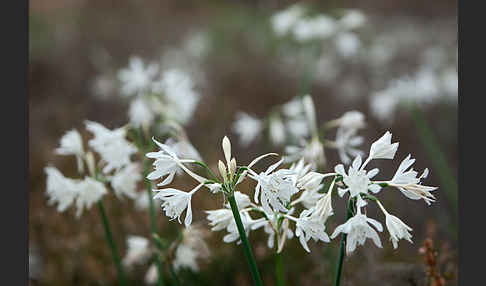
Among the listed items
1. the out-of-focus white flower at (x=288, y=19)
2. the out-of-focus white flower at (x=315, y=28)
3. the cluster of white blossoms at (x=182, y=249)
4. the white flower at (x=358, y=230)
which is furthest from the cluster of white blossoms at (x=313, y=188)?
the out-of-focus white flower at (x=288, y=19)

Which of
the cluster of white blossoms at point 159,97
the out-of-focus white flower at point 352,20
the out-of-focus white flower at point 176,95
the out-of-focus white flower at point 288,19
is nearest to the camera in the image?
the cluster of white blossoms at point 159,97

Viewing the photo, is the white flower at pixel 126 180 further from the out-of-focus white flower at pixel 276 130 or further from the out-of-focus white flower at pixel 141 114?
the out-of-focus white flower at pixel 276 130

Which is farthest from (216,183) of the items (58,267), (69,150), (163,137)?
(58,267)

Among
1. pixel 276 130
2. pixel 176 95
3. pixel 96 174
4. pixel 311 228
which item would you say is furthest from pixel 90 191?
pixel 276 130

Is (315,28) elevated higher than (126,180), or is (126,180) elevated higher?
(315,28)

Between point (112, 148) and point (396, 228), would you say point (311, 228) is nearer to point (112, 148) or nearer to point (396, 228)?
point (396, 228)

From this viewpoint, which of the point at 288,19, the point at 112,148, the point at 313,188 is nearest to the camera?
the point at 313,188

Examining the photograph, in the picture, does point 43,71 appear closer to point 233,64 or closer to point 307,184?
point 233,64
